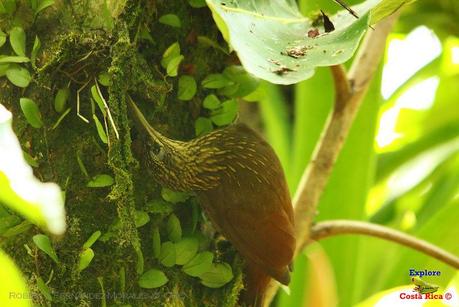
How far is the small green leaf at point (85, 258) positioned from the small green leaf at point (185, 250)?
125mm

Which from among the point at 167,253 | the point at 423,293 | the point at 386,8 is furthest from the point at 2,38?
the point at 423,293

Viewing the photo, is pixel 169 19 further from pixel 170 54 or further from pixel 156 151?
pixel 156 151

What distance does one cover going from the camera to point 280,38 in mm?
797

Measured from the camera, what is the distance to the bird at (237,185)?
91 centimetres

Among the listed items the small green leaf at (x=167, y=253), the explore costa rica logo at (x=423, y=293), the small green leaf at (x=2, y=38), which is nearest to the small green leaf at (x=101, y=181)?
the small green leaf at (x=167, y=253)

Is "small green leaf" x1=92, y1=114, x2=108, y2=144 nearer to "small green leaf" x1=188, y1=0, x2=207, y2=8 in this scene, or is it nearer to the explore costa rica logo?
"small green leaf" x1=188, y1=0, x2=207, y2=8

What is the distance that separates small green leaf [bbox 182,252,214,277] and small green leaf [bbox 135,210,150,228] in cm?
9

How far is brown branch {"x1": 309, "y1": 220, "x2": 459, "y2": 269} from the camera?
1162mm

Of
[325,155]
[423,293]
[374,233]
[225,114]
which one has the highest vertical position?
[225,114]

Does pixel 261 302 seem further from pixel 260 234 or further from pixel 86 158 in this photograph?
pixel 86 158

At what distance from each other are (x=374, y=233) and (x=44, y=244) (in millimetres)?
591

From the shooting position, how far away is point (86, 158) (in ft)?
2.96

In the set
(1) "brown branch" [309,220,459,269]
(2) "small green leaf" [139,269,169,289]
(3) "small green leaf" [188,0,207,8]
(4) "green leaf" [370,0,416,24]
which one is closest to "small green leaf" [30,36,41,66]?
(3) "small green leaf" [188,0,207,8]

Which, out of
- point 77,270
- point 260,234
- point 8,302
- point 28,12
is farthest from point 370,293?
point 8,302
